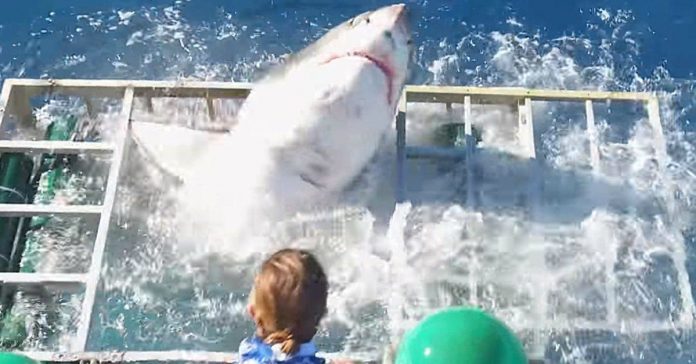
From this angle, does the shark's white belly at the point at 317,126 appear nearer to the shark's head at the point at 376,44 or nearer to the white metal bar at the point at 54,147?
the shark's head at the point at 376,44

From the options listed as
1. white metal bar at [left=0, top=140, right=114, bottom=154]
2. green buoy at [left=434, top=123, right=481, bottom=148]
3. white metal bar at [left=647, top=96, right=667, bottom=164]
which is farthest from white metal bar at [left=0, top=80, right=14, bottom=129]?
white metal bar at [left=647, top=96, right=667, bottom=164]

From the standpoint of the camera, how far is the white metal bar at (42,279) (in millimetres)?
5227

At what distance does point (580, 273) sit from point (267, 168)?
5.26 feet

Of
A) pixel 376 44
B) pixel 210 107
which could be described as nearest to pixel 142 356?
pixel 210 107

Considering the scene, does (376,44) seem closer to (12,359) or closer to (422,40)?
(422,40)

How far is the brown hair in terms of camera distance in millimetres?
3373

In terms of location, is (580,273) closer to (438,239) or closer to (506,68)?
(438,239)

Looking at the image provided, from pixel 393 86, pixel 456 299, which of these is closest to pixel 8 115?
pixel 393 86

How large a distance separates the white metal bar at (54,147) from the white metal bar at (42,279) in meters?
0.83

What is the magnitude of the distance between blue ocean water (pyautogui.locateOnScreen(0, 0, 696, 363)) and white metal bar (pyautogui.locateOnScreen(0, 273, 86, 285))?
7.78ft

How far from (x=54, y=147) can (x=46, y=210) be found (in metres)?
0.45

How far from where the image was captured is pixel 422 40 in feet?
25.0

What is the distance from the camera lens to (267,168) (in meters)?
5.61

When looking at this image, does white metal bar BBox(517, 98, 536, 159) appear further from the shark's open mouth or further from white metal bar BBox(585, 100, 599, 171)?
the shark's open mouth
